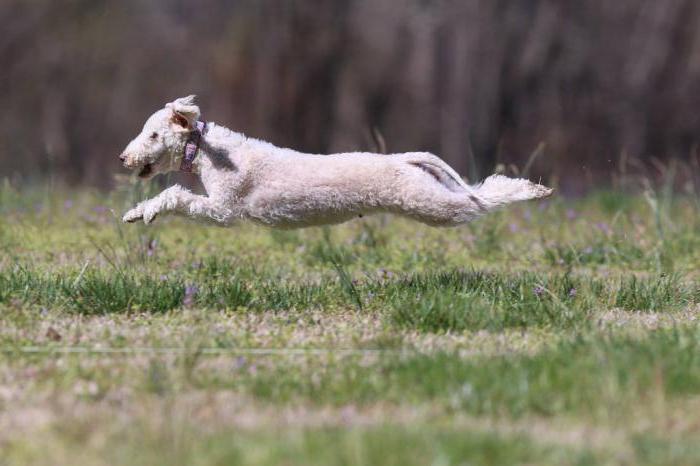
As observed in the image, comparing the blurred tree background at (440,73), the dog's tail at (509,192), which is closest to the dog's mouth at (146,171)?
the dog's tail at (509,192)

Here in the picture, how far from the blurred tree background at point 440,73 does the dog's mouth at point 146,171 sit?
8.52 meters

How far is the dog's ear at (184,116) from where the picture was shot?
231 inches

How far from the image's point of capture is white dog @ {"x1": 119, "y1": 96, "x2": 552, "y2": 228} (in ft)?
18.6

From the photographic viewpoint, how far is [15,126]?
17.6 metres

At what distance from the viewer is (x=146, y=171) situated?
239 inches

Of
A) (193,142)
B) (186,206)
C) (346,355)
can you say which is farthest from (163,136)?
(346,355)

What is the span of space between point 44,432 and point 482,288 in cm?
276

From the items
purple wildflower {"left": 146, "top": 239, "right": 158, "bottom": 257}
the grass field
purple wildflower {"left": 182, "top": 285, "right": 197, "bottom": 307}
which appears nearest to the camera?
the grass field

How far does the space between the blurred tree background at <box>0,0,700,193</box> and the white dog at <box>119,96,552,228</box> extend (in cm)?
857

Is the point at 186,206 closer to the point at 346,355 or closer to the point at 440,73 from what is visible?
the point at 346,355

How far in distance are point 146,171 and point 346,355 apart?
6.06ft

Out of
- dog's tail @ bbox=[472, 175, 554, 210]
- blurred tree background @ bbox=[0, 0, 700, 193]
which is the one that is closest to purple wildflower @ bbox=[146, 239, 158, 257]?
dog's tail @ bbox=[472, 175, 554, 210]

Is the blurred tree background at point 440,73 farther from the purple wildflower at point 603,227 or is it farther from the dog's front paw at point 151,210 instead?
the dog's front paw at point 151,210

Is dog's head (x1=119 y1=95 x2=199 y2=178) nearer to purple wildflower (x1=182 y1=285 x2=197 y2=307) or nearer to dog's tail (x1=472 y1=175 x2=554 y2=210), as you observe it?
purple wildflower (x1=182 y1=285 x2=197 y2=307)
